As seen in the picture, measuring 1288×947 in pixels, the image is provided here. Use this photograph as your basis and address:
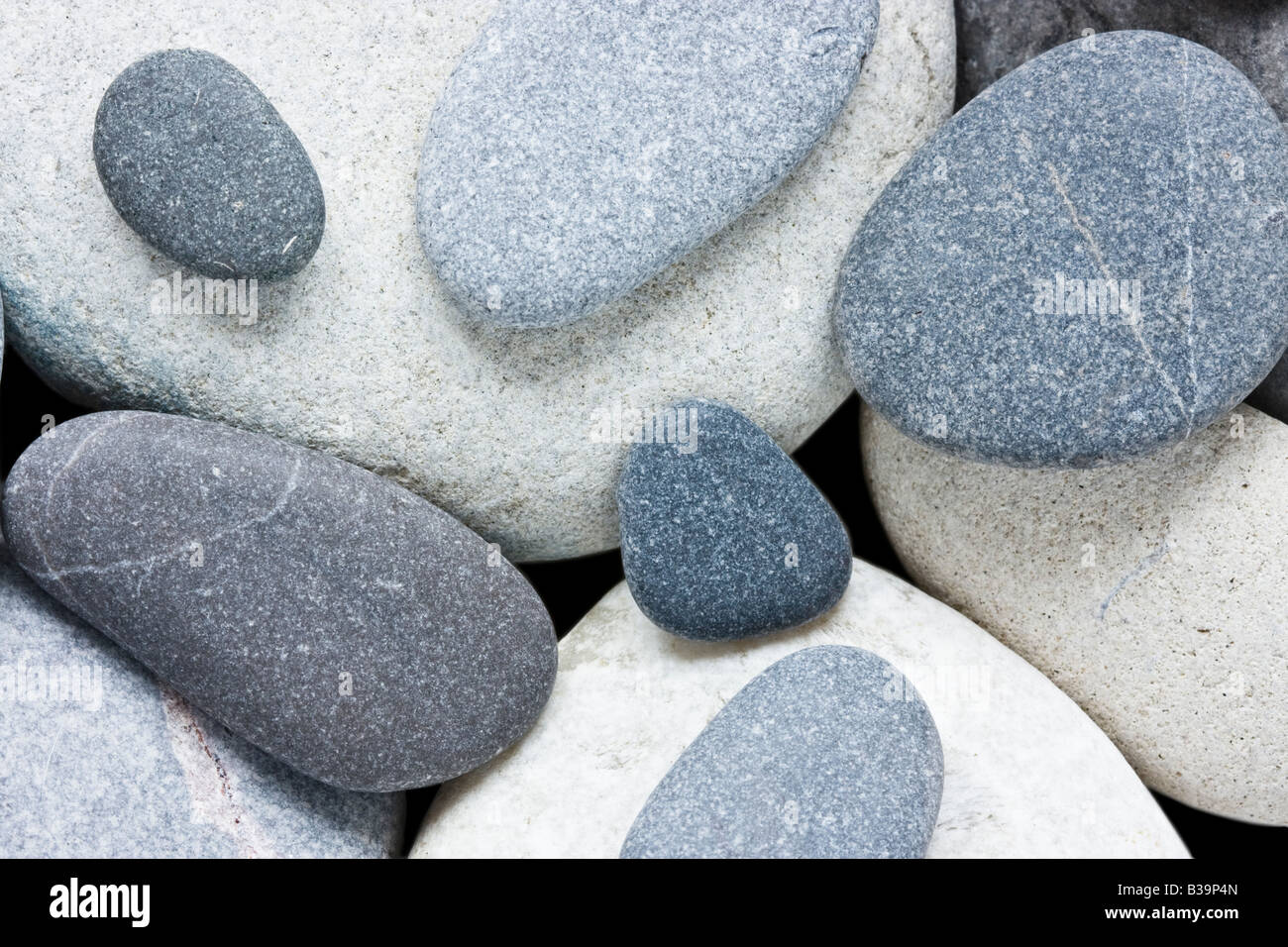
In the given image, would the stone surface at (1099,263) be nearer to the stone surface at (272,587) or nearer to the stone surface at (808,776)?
the stone surface at (808,776)

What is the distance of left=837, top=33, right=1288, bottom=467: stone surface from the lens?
1174 mm

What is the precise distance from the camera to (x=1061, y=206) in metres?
1.19

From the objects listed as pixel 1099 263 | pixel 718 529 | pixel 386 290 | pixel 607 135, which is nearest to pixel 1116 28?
pixel 1099 263

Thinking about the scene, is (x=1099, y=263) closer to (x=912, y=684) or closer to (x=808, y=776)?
(x=912, y=684)

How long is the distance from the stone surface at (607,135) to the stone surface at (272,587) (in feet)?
0.90

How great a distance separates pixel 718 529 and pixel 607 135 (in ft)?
1.42

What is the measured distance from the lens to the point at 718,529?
4.21ft

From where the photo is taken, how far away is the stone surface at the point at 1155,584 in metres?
1.31

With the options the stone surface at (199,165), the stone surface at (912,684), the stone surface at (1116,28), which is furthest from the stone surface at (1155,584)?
the stone surface at (199,165)

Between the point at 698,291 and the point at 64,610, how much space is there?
779mm
